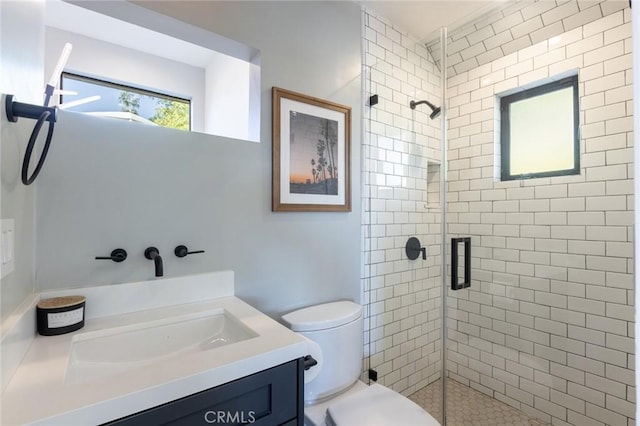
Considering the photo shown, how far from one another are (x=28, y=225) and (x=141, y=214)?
0.33 metres

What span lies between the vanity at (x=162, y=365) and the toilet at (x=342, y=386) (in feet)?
1.18

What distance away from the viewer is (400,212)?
2.12 meters

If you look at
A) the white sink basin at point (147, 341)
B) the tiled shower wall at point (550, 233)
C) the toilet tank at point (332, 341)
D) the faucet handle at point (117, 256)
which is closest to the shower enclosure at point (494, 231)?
the tiled shower wall at point (550, 233)

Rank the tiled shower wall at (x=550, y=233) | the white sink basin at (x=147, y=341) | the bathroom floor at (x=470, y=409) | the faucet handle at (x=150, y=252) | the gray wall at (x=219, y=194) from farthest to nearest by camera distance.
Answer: the bathroom floor at (x=470, y=409)
the tiled shower wall at (x=550, y=233)
the faucet handle at (x=150, y=252)
the gray wall at (x=219, y=194)
the white sink basin at (x=147, y=341)

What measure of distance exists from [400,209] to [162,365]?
1.72m

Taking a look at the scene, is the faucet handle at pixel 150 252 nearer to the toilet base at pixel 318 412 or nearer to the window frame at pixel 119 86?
the toilet base at pixel 318 412

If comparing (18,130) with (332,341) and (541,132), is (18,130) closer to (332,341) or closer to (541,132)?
(332,341)

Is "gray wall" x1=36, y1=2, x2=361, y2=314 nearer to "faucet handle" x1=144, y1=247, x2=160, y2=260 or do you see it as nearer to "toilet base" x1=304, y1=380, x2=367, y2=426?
"faucet handle" x1=144, y1=247, x2=160, y2=260

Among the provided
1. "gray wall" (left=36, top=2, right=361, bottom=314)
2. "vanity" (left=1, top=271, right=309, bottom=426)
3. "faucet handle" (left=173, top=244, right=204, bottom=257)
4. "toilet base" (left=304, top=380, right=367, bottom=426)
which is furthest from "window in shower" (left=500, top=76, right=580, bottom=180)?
"faucet handle" (left=173, top=244, right=204, bottom=257)

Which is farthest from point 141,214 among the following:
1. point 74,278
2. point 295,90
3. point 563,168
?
point 563,168

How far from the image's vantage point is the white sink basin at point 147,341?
36.0 inches

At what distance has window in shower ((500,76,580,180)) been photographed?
1.86 metres

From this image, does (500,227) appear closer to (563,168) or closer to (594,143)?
(563,168)

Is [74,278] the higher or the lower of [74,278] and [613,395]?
the higher
